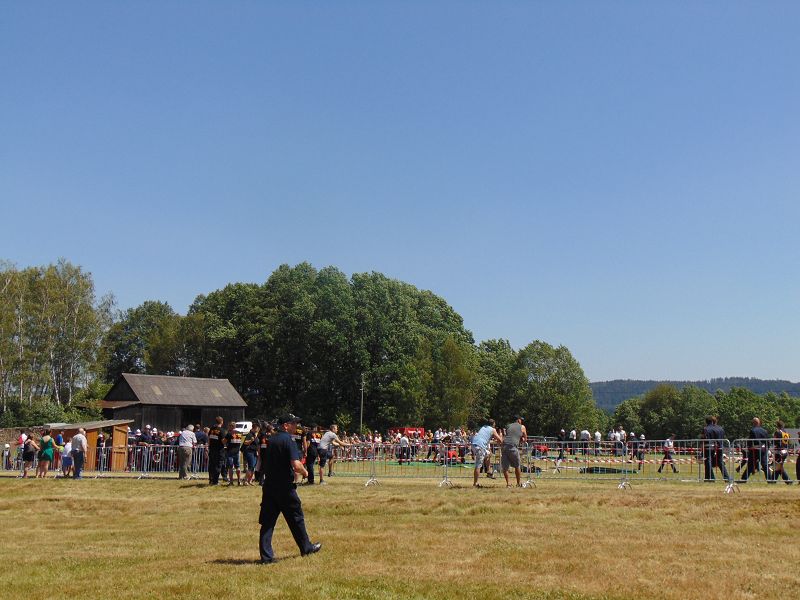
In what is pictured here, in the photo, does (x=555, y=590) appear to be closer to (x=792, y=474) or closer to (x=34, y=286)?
(x=792, y=474)

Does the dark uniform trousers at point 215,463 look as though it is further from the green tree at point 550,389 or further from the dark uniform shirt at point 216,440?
the green tree at point 550,389

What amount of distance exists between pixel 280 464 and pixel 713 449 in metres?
13.2

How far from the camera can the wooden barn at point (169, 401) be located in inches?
2009

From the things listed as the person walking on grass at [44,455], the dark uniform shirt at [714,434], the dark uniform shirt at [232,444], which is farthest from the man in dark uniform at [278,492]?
the person walking on grass at [44,455]

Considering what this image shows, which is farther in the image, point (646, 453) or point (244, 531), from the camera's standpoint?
point (646, 453)

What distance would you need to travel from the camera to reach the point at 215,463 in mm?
22641

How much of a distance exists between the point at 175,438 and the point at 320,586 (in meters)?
23.6

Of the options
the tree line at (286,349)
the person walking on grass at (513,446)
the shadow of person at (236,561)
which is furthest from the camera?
the tree line at (286,349)

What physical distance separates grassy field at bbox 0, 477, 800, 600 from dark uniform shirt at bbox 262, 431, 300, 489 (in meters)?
1.09

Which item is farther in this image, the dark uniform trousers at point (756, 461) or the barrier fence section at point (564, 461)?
the barrier fence section at point (564, 461)

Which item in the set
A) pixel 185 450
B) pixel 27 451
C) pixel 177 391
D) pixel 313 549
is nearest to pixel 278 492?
pixel 313 549

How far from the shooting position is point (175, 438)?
3130cm

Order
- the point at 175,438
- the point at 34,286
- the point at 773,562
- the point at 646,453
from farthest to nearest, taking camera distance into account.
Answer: the point at 34,286, the point at 175,438, the point at 646,453, the point at 773,562

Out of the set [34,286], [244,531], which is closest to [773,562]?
[244,531]
